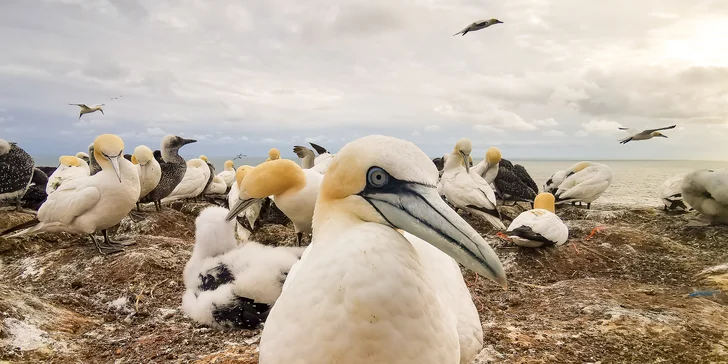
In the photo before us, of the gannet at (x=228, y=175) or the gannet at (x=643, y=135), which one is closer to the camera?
the gannet at (x=643, y=135)

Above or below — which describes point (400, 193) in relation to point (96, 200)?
above

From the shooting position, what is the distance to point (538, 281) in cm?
571

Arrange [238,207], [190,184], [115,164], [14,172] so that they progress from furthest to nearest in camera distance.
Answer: [190,184], [14,172], [115,164], [238,207]

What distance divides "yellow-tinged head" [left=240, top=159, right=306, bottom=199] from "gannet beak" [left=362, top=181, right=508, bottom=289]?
344 cm

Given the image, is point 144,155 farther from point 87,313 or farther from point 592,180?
point 592,180

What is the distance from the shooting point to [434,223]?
5.31 ft

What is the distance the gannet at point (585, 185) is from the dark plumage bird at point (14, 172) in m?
11.5

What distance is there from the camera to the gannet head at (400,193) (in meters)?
1.60

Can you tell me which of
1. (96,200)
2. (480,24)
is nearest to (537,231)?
(480,24)

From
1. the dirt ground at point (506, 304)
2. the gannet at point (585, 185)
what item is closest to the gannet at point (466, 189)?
the dirt ground at point (506, 304)

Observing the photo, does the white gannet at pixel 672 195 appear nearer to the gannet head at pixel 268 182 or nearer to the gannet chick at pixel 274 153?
the gannet head at pixel 268 182

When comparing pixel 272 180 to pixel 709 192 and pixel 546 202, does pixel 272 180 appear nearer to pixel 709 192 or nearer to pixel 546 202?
pixel 546 202

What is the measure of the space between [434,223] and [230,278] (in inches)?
117

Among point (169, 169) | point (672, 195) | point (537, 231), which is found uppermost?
point (169, 169)
